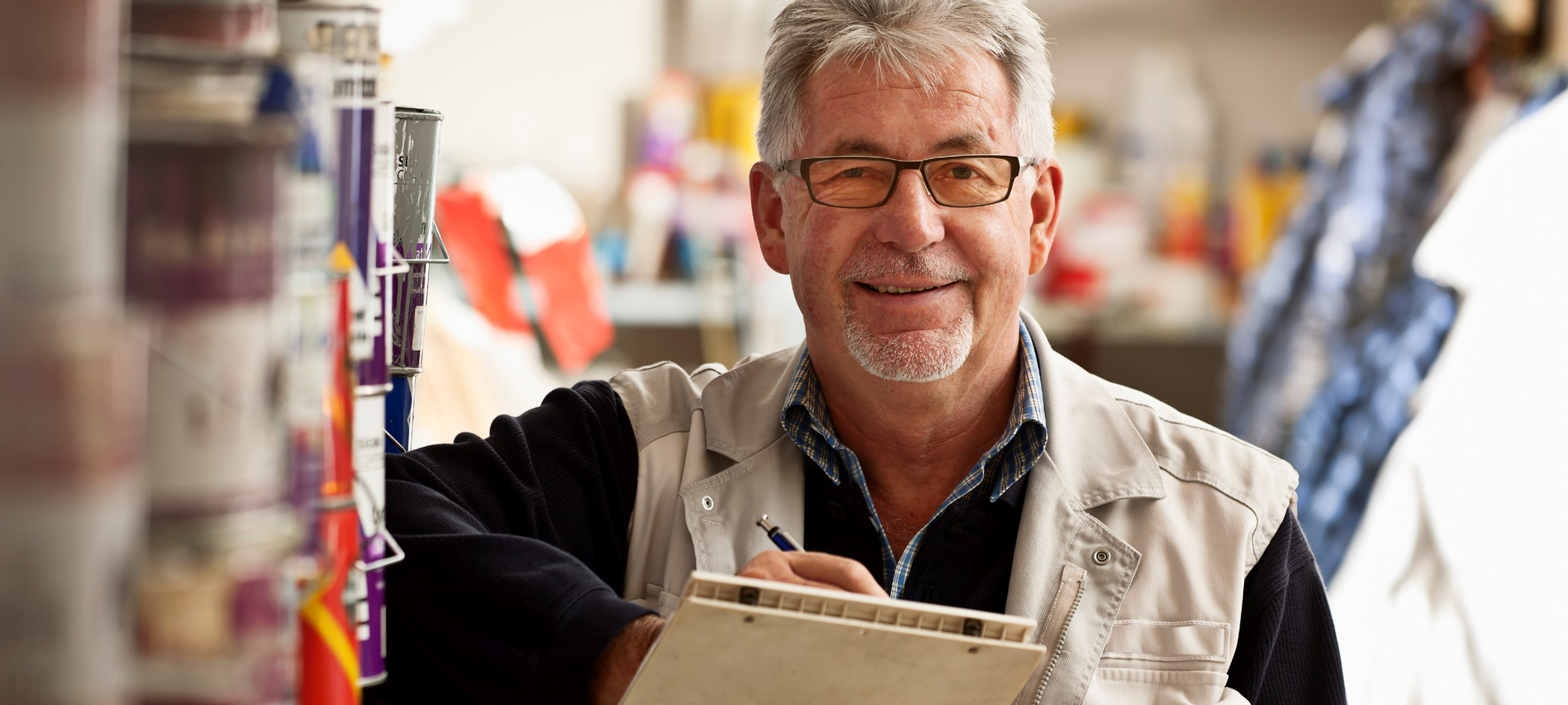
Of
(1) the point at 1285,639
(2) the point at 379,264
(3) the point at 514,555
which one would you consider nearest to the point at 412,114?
(2) the point at 379,264

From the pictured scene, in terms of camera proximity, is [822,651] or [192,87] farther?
[822,651]

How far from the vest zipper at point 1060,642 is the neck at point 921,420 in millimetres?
191

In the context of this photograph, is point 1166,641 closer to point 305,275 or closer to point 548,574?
point 548,574

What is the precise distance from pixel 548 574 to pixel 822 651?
1.12ft

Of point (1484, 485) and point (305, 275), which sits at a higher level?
point (305, 275)

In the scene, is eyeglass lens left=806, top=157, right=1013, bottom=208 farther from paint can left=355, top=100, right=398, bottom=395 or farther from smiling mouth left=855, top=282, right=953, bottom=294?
paint can left=355, top=100, right=398, bottom=395

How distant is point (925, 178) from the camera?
1296 millimetres

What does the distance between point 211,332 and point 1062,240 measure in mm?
3473

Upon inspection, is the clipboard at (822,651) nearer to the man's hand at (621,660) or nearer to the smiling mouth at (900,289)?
the man's hand at (621,660)

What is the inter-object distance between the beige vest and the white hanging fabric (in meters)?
1.17

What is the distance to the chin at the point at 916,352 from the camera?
129 centimetres

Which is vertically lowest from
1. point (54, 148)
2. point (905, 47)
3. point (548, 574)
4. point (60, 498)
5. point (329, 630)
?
point (548, 574)

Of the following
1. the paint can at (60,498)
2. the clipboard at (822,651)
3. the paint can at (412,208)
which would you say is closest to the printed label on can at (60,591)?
the paint can at (60,498)

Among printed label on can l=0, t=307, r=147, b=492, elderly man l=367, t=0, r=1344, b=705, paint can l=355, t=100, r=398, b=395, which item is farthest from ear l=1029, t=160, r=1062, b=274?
printed label on can l=0, t=307, r=147, b=492
